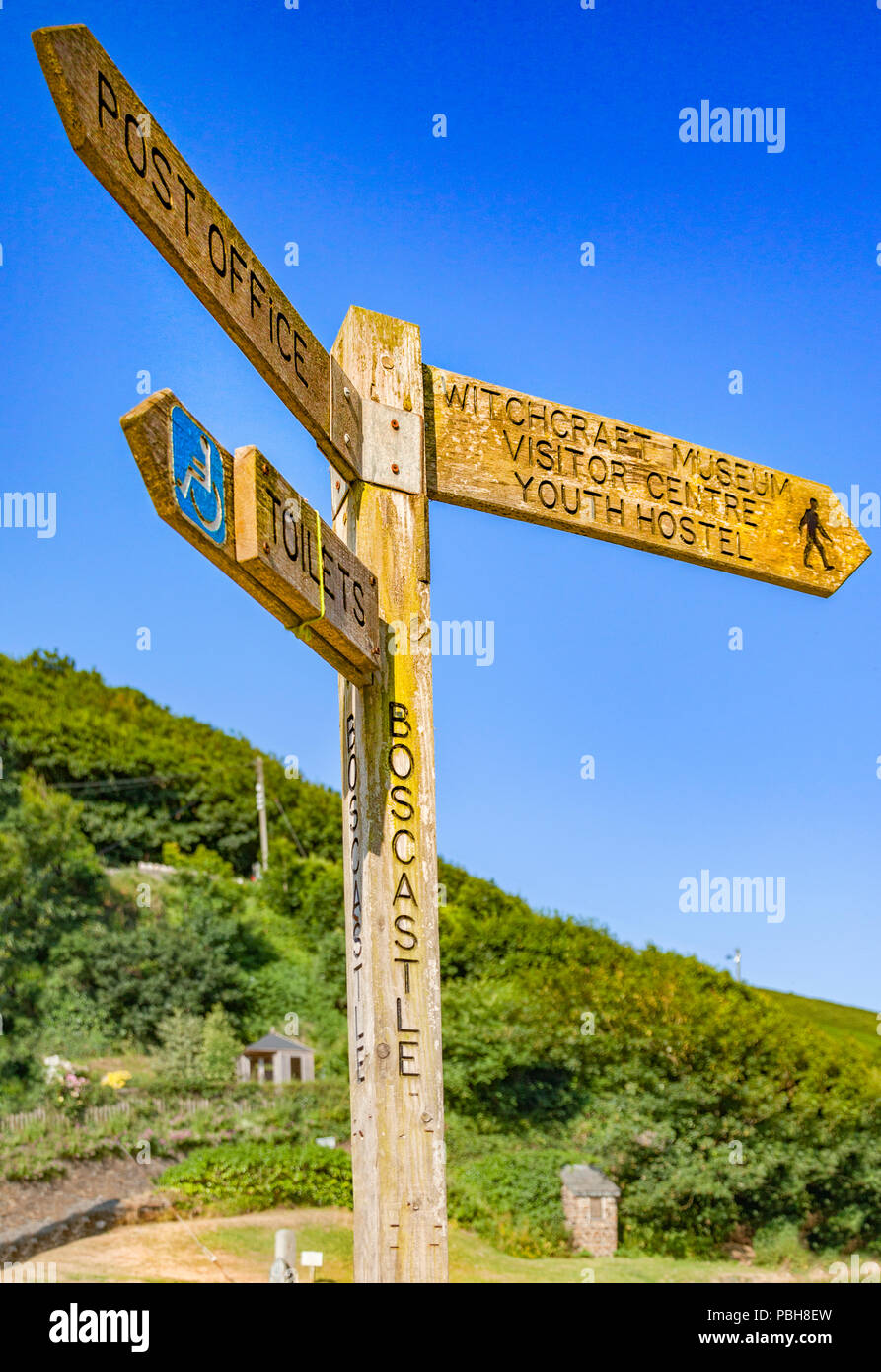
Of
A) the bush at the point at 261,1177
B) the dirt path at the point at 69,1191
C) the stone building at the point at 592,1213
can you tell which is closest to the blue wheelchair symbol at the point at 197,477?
the dirt path at the point at 69,1191

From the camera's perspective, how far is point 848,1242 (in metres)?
16.7

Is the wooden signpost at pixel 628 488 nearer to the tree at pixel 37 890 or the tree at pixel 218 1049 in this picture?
the tree at pixel 218 1049

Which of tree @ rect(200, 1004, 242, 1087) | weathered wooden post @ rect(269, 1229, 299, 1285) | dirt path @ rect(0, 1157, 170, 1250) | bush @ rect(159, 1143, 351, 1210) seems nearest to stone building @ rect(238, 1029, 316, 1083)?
tree @ rect(200, 1004, 242, 1087)

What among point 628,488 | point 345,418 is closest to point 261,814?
point 628,488

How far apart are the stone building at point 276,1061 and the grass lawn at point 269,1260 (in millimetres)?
2952

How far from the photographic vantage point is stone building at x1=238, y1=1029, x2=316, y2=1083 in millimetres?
17922

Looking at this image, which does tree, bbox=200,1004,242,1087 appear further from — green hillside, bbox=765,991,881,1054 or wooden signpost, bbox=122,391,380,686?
wooden signpost, bbox=122,391,380,686

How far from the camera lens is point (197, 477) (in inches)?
81.6

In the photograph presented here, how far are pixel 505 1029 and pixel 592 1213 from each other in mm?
2907

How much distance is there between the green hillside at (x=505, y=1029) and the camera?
1648 centimetres
